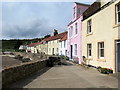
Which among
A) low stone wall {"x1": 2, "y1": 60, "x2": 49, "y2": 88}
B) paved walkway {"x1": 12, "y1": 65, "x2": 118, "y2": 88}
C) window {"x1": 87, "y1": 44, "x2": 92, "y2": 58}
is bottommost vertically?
paved walkway {"x1": 12, "y1": 65, "x2": 118, "y2": 88}

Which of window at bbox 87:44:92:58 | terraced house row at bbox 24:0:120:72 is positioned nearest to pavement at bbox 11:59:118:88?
terraced house row at bbox 24:0:120:72

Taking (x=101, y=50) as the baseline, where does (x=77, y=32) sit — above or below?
above

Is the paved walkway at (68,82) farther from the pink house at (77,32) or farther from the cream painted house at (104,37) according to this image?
the pink house at (77,32)

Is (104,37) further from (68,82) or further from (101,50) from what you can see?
(68,82)

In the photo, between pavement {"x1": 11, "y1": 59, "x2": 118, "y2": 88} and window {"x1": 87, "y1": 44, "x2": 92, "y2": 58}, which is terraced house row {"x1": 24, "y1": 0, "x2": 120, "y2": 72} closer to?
window {"x1": 87, "y1": 44, "x2": 92, "y2": 58}

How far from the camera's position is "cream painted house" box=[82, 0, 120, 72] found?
11.3 metres

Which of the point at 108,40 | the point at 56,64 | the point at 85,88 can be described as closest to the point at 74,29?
the point at 56,64

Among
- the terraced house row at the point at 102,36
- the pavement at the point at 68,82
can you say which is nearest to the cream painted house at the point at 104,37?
the terraced house row at the point at 102,36

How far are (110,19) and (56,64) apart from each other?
10.5 metres

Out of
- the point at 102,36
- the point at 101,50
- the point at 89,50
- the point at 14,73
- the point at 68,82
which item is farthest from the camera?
the point at 89,50

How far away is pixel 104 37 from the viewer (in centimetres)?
1302

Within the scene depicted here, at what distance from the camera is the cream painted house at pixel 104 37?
1126 centimetres

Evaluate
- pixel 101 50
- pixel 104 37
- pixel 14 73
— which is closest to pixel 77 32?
pixel 101 50

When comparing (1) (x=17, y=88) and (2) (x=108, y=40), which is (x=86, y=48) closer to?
(2) (x=108, y=40)
